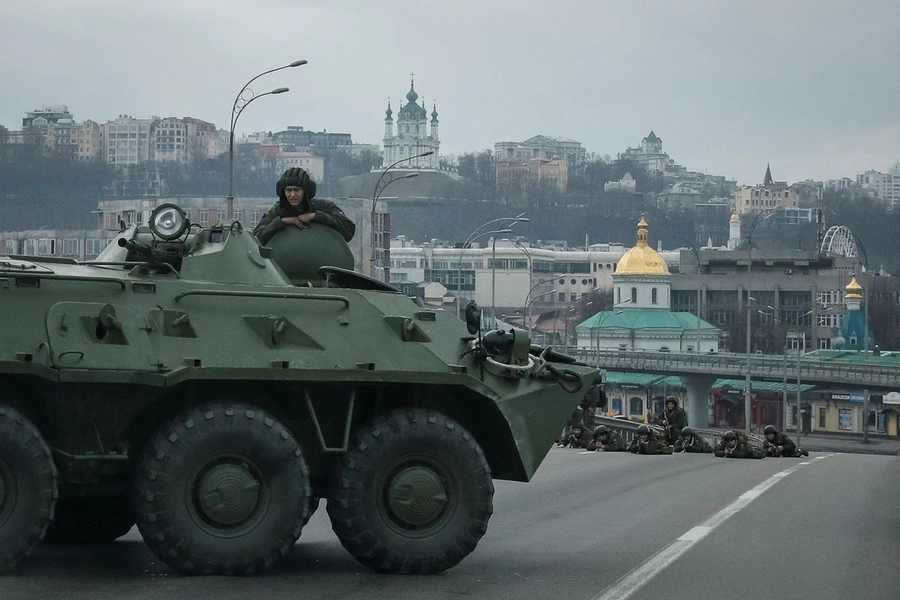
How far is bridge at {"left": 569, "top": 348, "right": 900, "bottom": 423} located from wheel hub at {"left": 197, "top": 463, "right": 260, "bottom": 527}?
7828cm

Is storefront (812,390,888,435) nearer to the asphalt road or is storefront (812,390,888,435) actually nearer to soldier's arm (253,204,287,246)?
the asphalt road

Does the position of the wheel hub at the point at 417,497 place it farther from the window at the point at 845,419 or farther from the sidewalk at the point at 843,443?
the window at the point at 845,419

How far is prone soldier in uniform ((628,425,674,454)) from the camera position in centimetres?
3011

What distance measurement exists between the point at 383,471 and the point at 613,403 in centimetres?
10320

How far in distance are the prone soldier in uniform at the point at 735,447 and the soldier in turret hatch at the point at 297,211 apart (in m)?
18.4

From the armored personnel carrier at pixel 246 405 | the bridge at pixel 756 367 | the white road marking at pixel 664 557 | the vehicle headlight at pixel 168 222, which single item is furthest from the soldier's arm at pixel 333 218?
the bridge at pixel 756 367

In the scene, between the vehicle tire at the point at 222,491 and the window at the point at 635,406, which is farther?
the window at the point at 635,406

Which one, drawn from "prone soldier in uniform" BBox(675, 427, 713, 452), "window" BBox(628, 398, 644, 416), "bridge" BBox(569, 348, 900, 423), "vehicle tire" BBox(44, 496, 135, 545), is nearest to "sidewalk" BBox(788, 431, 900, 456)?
"bridge" BBox(569, 348, 900, 423)

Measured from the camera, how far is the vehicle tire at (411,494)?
1102 centimetres

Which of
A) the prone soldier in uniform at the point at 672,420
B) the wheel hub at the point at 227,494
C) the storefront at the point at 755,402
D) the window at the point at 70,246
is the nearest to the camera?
the wheel hub at the point at 227,494

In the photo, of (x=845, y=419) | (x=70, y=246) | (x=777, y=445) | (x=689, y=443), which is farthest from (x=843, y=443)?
(x=689, y=443)

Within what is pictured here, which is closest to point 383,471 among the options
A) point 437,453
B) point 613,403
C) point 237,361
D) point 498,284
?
point 437,453

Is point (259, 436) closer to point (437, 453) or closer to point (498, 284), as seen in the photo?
point (437, 453)

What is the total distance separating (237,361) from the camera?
1069 centimetres
